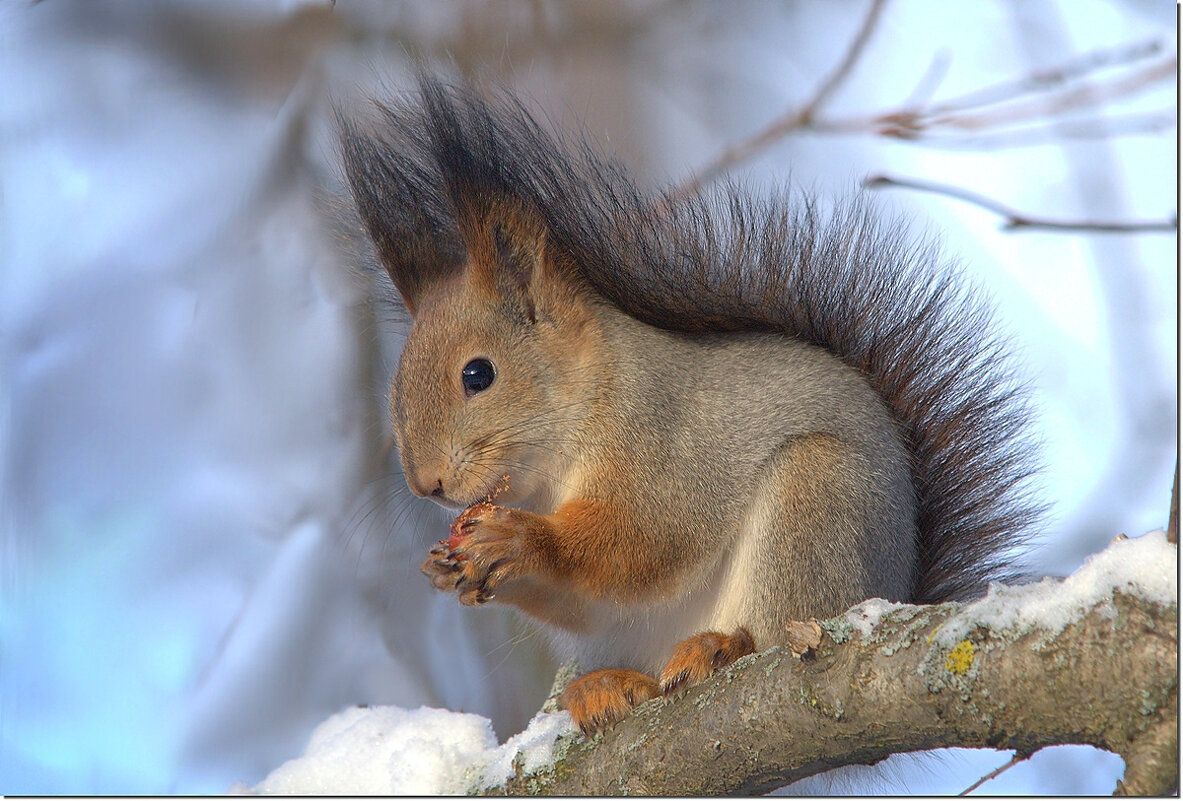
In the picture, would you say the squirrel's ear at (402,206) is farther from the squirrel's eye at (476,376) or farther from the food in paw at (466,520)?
the food in paw at (466,520)

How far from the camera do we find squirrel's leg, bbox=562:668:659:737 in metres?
1.66

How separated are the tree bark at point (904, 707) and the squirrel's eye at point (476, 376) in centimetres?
67

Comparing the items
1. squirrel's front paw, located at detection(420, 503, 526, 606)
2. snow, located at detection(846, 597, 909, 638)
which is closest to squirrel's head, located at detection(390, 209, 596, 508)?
squirrel's front paw, located at detection(420, 503, 526, 606)

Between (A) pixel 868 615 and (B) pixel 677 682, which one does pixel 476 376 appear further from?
(A) pixel 868 615

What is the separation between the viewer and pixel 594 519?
177 cm

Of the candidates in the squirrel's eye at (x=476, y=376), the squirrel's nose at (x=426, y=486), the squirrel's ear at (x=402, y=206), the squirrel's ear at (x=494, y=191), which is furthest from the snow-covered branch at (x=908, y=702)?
the squirrel's ear at (x=402, y=206)

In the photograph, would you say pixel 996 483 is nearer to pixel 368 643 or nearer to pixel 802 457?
pixel 802 457

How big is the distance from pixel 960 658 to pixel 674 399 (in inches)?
33.7

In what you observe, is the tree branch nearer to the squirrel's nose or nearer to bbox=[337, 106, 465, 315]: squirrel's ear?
the squirrel's nose

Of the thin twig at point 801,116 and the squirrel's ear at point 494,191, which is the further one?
the thin twig at point 801,116

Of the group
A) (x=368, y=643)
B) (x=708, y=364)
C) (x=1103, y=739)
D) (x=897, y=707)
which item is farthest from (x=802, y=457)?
(x=368, y=643)

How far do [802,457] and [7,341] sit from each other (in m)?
1.93

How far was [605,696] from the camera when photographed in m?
1.68

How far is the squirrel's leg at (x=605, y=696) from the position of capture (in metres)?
1.66
